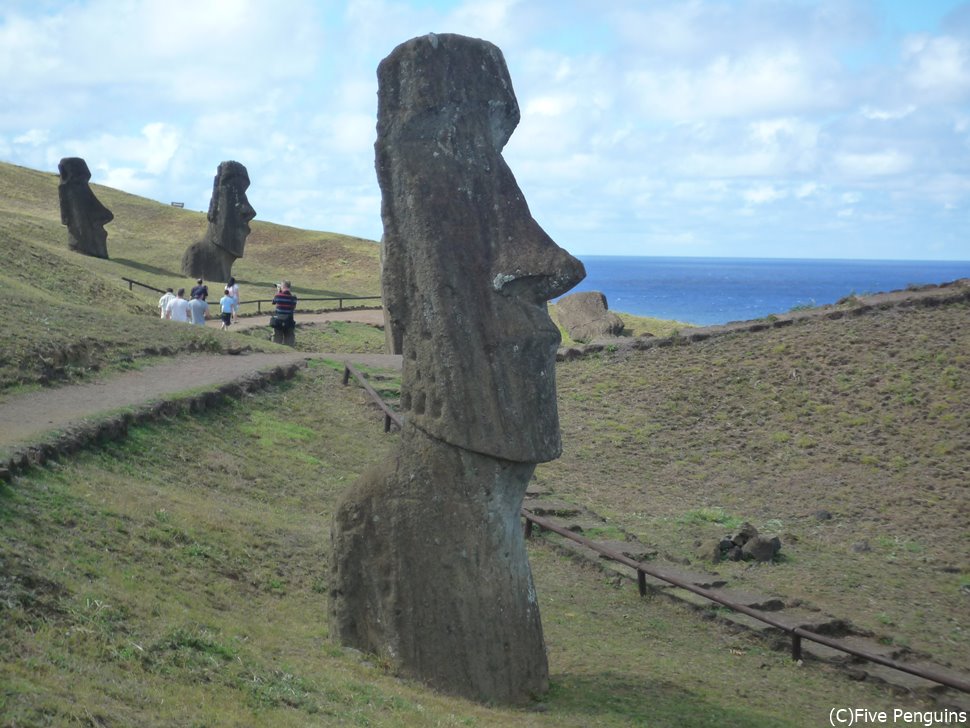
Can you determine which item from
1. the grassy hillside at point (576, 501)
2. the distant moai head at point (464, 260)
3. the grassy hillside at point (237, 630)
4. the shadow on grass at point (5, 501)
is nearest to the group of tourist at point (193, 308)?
the grassy hillside at point (576, 501)

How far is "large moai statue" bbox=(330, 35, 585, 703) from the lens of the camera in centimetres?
954

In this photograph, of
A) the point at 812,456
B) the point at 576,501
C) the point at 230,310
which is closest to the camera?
the point at 576,501

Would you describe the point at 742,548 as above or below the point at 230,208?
below

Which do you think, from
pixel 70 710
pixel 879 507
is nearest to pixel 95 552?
pixel 70 710

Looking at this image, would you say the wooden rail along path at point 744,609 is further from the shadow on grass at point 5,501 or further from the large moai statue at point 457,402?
the shadow on grass at point 5,501

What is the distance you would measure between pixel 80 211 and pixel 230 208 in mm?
6943

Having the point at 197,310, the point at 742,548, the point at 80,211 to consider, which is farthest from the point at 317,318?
the point at 742,548

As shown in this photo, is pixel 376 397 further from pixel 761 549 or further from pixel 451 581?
pixel 451 581

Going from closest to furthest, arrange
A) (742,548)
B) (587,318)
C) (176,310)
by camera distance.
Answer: (742,548)
(176,310)
(587,318)

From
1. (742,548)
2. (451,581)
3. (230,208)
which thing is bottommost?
(742,548)

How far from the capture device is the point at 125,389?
17.8 m

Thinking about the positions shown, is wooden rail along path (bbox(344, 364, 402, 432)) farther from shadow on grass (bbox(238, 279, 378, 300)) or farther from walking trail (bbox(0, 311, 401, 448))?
shadow on grass (bbox(238, 279, 378, 300))

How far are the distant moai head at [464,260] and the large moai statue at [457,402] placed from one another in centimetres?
1

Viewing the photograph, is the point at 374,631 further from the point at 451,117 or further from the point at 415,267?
the point at 451,117
